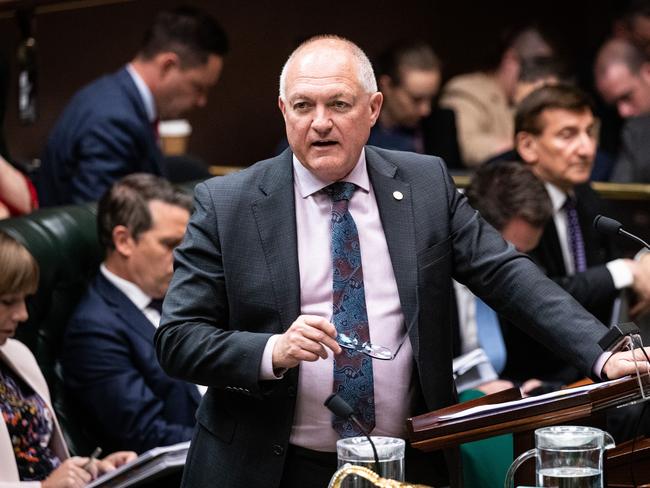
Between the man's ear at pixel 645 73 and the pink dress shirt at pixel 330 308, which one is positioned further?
the man's ear at pixel 645 73

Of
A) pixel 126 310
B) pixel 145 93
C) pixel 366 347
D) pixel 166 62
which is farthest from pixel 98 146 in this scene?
pixel 366 347

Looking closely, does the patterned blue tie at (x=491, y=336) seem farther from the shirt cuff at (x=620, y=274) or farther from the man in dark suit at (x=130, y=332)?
the man in dark suit at (x=130, y=332)

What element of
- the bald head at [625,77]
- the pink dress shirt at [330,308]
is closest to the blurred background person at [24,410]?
the pink dress shirt at [330,308]

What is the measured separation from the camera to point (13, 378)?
120 inches

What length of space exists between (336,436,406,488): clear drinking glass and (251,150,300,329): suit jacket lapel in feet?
1.17

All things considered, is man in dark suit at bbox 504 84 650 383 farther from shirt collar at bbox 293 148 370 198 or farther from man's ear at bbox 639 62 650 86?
man's ear at bbox 639 62 650 86

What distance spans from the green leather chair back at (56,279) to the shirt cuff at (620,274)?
1493 mm

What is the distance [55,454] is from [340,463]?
1317 millimetres

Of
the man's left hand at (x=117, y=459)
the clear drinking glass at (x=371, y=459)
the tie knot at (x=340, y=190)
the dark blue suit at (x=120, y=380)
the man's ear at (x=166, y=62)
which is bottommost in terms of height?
the man's left hand at (x=117, y=459)

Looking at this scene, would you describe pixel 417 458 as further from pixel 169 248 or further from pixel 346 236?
pixel 169 248

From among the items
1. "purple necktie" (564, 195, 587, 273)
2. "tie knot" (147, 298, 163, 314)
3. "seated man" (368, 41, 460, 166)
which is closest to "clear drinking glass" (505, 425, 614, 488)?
"tie knot" (147, 298, 163, 314)

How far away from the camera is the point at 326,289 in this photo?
229 centimetres

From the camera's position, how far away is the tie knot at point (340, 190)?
234 cm

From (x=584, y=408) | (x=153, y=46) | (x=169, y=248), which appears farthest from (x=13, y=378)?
(x=153, y=46)
